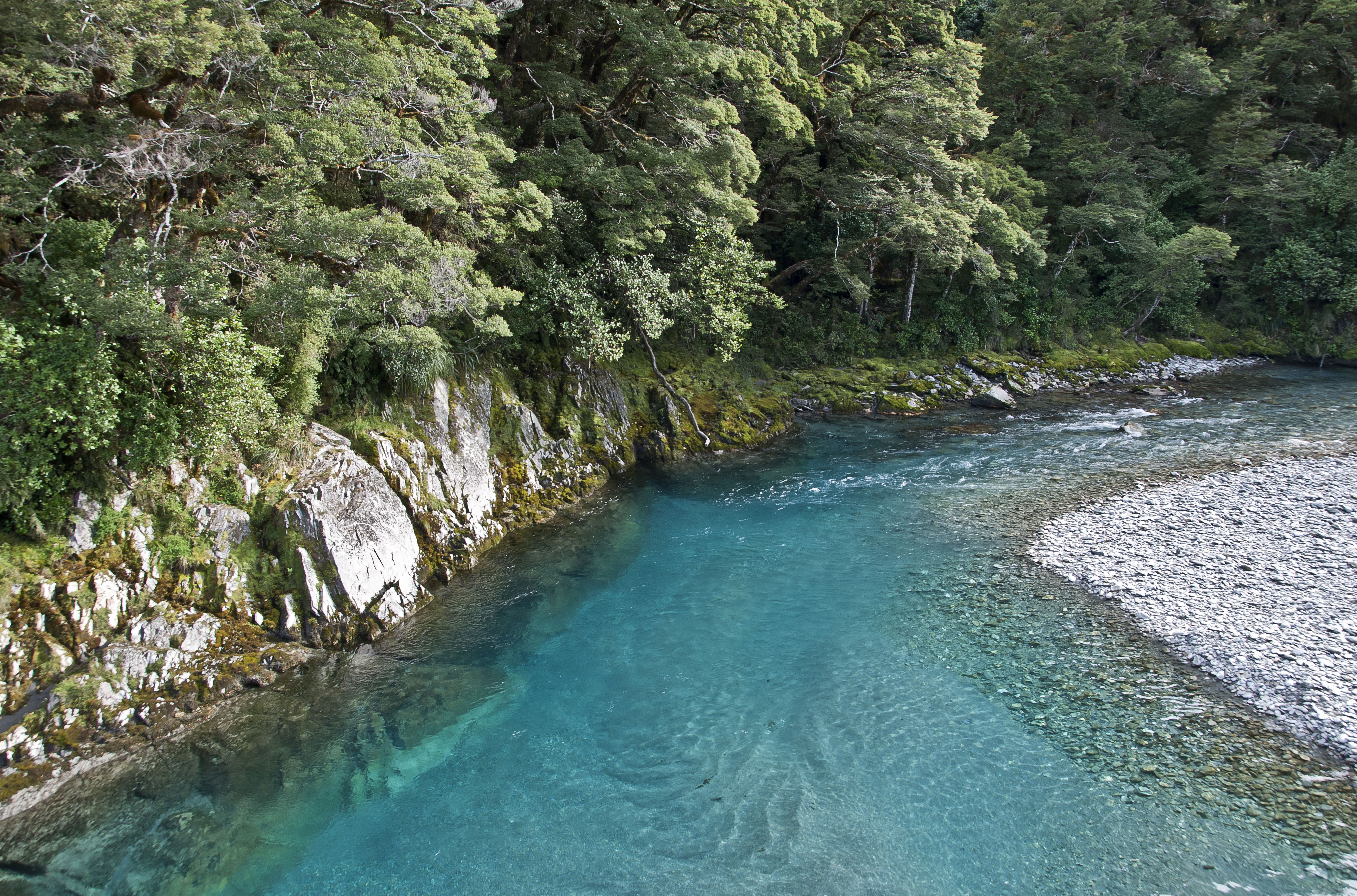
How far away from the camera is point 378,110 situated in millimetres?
11992

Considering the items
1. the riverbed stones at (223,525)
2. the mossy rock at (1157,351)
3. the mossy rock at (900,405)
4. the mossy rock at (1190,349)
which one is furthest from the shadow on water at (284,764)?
the mossy rock at (1190,349)

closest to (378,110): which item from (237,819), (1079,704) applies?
(237,819)

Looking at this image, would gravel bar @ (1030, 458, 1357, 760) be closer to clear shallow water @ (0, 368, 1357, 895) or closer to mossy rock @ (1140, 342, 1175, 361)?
clear shallow water @ (0, 368, 1357, 895)

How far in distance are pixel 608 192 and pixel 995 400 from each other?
16854 millimetres

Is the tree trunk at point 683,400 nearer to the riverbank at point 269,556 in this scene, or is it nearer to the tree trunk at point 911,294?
the riverbank at point 269,556

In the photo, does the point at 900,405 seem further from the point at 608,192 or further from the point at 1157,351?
the point at 1157,351

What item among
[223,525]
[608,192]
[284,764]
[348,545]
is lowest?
[284,764]

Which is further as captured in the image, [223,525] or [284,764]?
[223,525]

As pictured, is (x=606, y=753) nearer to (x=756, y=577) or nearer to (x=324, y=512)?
(x=756, y=577)

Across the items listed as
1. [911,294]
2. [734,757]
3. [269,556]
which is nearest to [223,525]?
[269,556]

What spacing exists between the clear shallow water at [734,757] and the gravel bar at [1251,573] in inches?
28.3

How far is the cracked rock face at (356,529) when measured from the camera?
1135 cm

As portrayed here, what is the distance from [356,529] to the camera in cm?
1180

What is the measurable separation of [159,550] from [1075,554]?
657 inches
